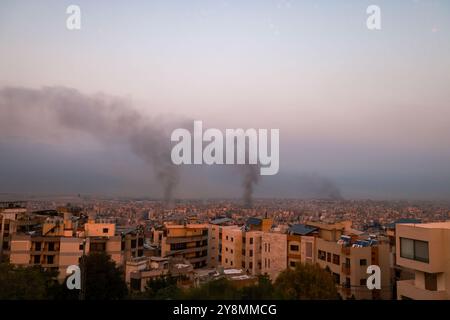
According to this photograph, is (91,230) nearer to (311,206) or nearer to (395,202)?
(311,206)

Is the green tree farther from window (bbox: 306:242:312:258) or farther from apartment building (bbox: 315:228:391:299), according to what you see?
window (bbox: 306:242:312:258)

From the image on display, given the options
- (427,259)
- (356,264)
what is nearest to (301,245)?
(356,264)

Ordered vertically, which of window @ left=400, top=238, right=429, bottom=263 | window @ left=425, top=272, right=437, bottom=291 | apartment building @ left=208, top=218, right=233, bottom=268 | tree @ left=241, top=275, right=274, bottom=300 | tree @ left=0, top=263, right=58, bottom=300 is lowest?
apartment building @ left=208, top=218, right=233, bottom=268

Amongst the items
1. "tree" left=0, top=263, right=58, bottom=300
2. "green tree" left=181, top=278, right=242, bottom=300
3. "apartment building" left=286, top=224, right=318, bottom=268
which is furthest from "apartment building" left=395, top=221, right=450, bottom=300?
"tree" left=0, top=263, right=58, bottom=300

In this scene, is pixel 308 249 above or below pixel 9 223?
below

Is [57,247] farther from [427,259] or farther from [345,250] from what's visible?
[427,259]

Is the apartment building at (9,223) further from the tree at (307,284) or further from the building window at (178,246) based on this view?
the tree at (307,284)

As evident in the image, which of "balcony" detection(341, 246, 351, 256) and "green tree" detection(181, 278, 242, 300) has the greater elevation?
"green tree" detection(181, 278, 242, 300)

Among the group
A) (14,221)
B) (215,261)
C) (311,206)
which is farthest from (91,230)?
(311,206)
